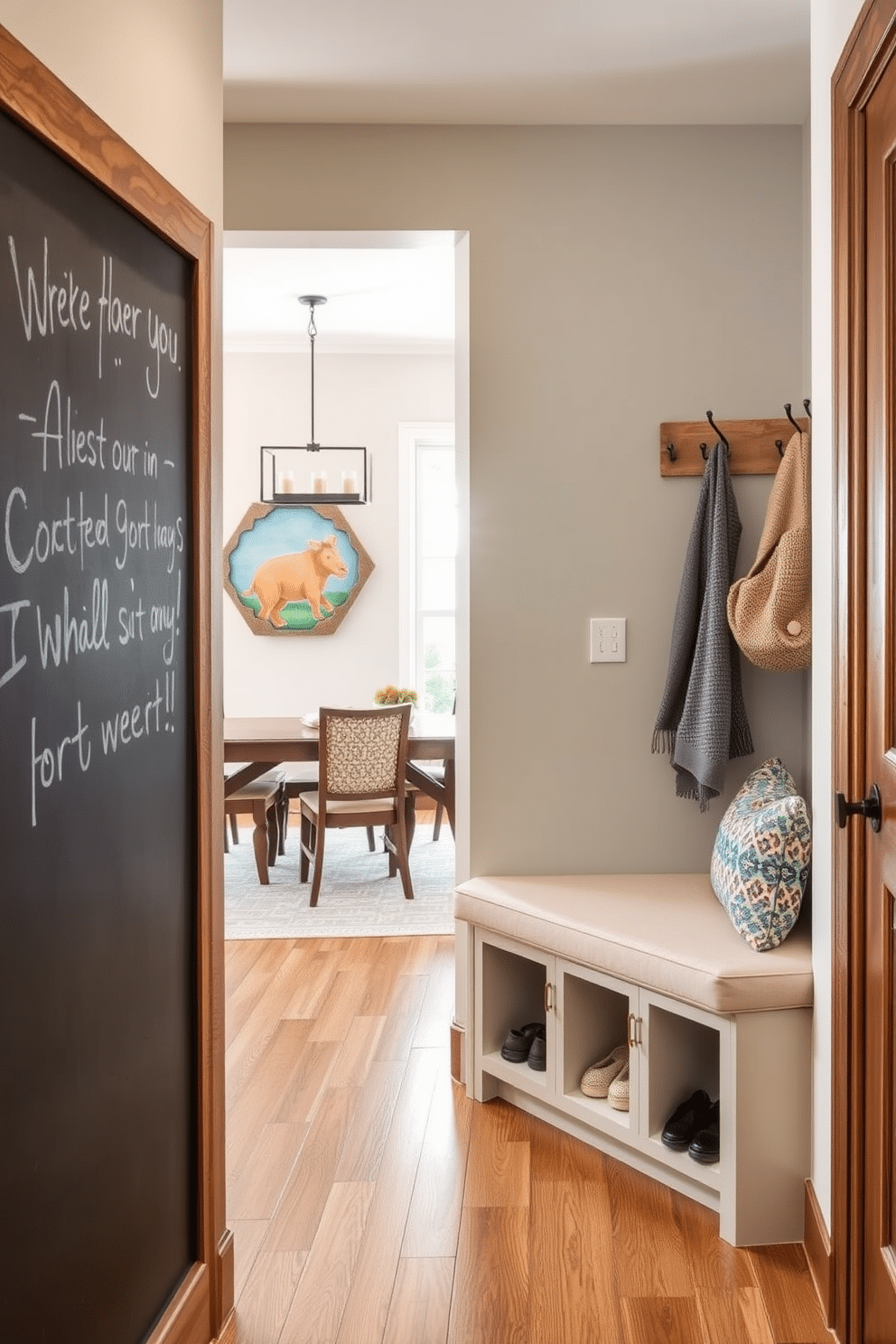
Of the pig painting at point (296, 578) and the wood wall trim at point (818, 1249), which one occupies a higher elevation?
the pig painting at point (296, 578)

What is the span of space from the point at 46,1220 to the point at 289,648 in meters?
5.43

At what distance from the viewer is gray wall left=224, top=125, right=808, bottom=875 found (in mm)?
2893

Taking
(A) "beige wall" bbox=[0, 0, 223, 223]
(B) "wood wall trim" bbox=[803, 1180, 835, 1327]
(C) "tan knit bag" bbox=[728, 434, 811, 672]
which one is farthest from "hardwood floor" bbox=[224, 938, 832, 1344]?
(A) "beige wall" bbox=[0, 0, 223, 223]

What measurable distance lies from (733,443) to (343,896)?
112 inches

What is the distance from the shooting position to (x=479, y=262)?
115 inches

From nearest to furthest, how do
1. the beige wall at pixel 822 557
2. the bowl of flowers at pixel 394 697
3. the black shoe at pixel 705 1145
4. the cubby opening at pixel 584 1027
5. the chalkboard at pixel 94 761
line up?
the chalkboard at pixel 94 761, the beige wall at pixel 822 557, the black shoe at pixel 705 1145, the cubby opening at pixel 584 1027, the bowl of flowers at pixel 394 697

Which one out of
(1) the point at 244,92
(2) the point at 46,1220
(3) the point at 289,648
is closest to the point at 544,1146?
(2) the point at 46,1220

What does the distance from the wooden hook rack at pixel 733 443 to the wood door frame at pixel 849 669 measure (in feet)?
3.26

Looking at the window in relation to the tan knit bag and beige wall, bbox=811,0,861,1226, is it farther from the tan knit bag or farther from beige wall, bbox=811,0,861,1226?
beige wall, bbox=811,0,861,1226

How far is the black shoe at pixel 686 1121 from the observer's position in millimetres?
2377

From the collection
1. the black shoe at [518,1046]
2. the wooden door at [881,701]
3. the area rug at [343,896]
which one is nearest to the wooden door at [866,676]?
the wooden door at [881,701]

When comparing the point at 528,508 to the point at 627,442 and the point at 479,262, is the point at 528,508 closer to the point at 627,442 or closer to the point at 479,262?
the point at 627,442

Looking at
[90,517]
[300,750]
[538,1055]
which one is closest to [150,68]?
[90,517]

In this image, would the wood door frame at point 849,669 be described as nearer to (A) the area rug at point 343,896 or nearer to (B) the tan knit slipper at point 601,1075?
(B) the tan knit slipper at point 601,1075
